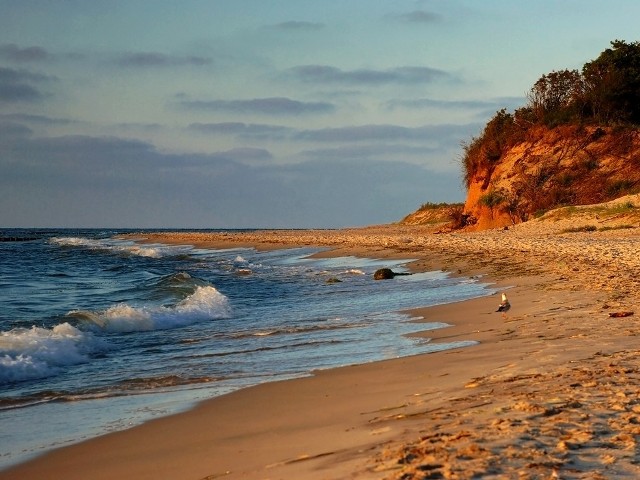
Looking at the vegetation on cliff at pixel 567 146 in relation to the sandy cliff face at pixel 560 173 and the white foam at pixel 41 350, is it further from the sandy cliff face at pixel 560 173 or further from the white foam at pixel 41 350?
the white foam at pixel 41 350

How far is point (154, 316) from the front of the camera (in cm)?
1455

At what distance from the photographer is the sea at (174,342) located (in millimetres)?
7023

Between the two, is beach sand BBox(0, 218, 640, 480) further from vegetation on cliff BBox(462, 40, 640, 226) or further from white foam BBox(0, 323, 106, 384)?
vegetation on cliff BBox(462, 40, 640, 226)

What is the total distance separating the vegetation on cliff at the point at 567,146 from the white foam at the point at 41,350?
2959cm

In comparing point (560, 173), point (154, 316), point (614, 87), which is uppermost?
point (614, 87)

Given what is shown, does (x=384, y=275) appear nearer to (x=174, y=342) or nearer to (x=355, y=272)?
(x=355, y=272)

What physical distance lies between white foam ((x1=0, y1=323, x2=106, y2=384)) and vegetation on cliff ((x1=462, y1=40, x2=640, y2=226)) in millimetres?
29590

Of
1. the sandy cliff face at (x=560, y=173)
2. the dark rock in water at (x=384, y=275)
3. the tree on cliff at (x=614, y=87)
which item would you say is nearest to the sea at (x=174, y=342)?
the dark rock in water at (x=384, y=275)

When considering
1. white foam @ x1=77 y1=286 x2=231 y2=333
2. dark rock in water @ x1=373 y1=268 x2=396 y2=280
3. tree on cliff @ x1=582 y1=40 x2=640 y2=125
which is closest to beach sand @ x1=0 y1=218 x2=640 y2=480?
white foam @ x1=77 y1=286 x2=231 y2=333

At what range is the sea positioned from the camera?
702 centimetres

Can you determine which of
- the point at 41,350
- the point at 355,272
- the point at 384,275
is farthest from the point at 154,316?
the point at 355,272

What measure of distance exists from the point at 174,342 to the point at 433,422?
759cm

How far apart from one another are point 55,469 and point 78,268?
30.6 meters

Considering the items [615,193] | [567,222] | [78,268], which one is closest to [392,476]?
[567,222]
